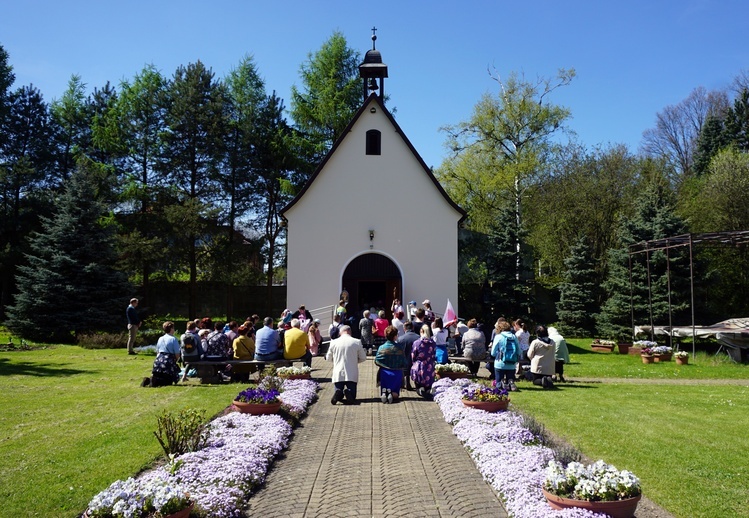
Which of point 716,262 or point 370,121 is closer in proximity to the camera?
point 370,121

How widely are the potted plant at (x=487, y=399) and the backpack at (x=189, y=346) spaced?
6.80 meters

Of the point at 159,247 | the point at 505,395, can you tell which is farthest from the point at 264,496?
the point at 159,247

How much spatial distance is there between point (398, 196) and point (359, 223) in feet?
6.59

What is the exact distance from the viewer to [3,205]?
3625 cm

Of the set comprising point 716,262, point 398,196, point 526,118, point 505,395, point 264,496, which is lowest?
point 264,496

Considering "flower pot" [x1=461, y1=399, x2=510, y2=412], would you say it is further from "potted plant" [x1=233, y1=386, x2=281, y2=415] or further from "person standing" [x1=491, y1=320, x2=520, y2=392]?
"potted plant" [x1=233, y1=386, x2=281, y2=415]

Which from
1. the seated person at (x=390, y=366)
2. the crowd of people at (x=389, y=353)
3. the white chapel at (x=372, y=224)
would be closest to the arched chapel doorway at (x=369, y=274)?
the white chapel at (x=372, y=224)

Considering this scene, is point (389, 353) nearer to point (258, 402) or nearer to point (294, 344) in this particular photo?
point (258, 402)

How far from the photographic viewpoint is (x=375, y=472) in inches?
304

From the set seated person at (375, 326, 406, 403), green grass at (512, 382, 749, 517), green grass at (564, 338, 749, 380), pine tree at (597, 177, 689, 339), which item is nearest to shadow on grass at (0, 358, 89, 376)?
seated person at (375, 326, 406, 403)

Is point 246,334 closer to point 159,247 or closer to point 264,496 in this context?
point 264,496

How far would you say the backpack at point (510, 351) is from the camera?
12914 mm

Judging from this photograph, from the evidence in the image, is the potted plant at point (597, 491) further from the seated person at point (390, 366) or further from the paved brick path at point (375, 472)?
the seated person at point (390, 366)

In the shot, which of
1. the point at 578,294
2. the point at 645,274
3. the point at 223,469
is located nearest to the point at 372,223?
the point at 578,294
